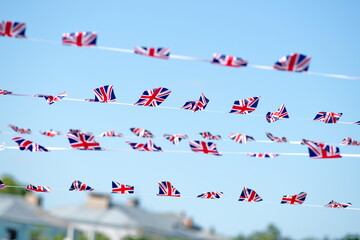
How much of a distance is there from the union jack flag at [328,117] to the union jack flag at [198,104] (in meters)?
1.71

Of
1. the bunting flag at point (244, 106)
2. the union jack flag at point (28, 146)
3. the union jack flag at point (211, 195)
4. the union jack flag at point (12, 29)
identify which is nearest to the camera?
the union jack flag at point (12, 29)

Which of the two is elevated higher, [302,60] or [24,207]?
[24,207]

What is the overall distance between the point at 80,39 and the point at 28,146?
3423 millimetres

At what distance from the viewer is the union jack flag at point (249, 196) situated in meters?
9.34

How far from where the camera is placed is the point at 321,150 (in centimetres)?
731

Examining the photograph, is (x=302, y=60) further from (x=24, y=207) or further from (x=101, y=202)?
(x=101, y=202)

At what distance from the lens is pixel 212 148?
8.65 m

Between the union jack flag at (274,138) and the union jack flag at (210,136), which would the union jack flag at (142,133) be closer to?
the union jack flag at (210,136)

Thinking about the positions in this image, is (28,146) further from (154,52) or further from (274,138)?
(274,138)

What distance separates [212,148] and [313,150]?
6.03 feet

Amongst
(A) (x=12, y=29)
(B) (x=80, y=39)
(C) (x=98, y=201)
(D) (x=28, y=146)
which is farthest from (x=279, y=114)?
(C) (x=98, y=201)

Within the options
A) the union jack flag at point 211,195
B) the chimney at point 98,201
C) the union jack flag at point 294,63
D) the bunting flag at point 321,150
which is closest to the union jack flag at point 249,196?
the union jack flag at point 211,195

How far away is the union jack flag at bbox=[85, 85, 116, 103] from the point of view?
7797 millimetres

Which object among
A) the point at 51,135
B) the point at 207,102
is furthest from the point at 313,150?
the point at 51,135
